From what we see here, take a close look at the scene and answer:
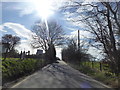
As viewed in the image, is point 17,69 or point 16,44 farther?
point 16,44

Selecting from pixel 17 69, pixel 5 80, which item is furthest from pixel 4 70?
pixel 17 69

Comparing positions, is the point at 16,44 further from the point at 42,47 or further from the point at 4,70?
the point at 4,70

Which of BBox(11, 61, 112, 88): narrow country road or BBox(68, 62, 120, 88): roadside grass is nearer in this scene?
BBox(11, 61, 112, 88): narrow country road

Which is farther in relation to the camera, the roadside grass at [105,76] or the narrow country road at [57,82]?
the roadside grass at [105,76]

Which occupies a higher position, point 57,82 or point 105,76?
point 57,82

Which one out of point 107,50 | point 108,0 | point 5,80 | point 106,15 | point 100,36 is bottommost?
point 5,80

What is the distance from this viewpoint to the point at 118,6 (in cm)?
1627

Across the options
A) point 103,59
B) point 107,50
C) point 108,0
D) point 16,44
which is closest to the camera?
point 108,0

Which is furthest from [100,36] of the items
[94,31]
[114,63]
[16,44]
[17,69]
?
[16,44]

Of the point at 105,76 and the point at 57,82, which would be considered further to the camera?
the point at 105,76

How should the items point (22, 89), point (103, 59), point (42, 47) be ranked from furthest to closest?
point (42, 47), point (103, 59), point (22, 89)

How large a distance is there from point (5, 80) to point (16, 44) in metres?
86.5

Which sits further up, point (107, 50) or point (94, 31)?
point (94, 31)

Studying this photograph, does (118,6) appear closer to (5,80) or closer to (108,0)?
(108,0)
